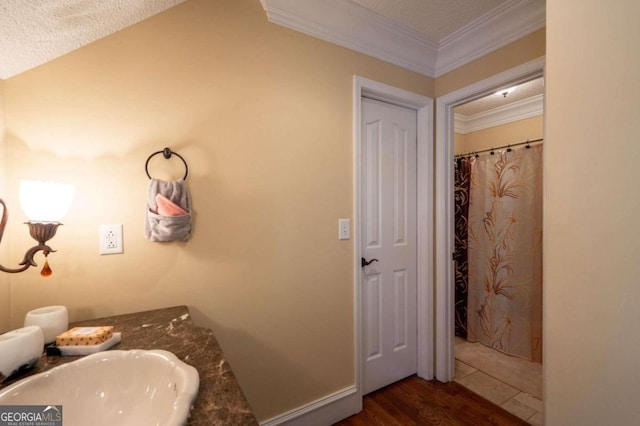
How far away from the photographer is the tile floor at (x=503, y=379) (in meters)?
1.64

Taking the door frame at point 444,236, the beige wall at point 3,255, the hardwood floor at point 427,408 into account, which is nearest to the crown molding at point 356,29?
the door frame at point 444,236

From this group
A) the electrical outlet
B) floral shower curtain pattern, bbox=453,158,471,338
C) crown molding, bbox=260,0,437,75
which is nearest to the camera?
the electrical outlet

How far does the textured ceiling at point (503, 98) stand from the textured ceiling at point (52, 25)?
8.43ft

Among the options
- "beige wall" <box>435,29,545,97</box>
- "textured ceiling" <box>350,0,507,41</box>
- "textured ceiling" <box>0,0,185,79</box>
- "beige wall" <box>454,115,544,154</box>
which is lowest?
"textured ceiling" <box>0,0,185,79</box>

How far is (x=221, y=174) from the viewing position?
3.99ft

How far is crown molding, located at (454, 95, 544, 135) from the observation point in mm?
2500

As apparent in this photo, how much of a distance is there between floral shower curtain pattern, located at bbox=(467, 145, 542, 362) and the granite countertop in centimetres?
261

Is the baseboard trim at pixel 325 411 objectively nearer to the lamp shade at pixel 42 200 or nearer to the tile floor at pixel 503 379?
the tile floor at pixel 503 379

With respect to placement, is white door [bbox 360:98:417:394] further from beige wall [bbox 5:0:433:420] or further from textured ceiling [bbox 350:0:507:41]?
textured ceiling [bbox 350:0:507:41]

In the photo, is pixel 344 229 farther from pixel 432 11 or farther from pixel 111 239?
pixel 432 11

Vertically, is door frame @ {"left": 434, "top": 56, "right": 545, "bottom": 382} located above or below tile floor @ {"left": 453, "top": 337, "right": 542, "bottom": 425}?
above

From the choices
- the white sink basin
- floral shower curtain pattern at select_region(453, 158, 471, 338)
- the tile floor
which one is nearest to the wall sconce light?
the white sink basin

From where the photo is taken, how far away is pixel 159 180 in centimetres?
105

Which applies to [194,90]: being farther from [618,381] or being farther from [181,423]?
[618,381]
